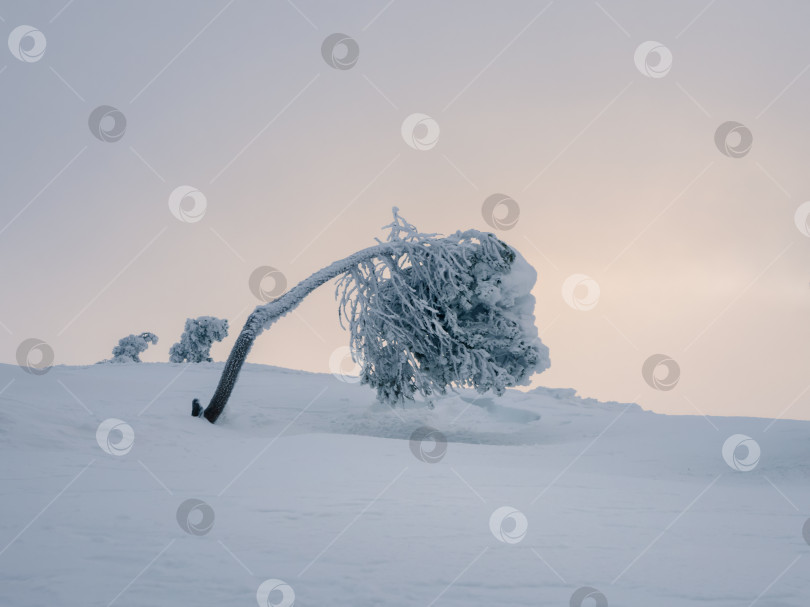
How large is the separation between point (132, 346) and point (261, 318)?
97.3ft

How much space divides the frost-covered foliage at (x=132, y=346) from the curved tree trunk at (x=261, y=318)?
27833 millimetres

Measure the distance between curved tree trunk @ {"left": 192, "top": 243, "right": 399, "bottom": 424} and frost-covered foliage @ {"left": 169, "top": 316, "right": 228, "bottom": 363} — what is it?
2367 centimetres

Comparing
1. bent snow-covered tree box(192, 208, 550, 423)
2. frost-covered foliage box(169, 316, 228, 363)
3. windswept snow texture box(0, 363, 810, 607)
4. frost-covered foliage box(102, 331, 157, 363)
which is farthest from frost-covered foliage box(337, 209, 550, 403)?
frost-covered foliage box(102, 331, 157, 363)

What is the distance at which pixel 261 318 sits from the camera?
40.8ft

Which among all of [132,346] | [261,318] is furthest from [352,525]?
[132,346]

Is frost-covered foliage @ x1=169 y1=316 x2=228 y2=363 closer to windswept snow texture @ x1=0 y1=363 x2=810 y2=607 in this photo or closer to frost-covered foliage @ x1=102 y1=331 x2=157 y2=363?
frost-covered foliage @ x1=102 y1=331 x2=157 y2=363

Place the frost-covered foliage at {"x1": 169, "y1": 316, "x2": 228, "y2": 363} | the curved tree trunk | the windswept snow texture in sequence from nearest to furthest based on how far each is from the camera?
the windswept snow texture → the curved tree trunk → the frost-covered foliage at {"x1": 169, "y1": 316, "x2": 228, "y2": 363}

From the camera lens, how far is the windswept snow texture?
2.88 metres

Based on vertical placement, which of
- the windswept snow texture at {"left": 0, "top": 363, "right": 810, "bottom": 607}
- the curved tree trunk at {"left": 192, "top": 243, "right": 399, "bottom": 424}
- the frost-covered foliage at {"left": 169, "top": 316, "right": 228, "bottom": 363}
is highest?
the frost-covered foliage at {"left": 169, "top": 316, "right": 228, "bottom": 363}

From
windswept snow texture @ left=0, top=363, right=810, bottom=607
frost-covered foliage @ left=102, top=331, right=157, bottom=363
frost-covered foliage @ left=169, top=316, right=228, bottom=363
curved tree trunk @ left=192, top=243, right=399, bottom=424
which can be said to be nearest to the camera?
windswept snow texture @ left=0, top=363, right=810, bottom=607

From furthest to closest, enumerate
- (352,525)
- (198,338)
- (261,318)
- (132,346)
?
1. (132,346)
2. (198,338)
3. (261,318)
4. (352,525)

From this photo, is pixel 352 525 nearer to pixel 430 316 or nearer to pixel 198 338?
pixel 430 316

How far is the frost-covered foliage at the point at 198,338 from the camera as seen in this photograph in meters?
34.5

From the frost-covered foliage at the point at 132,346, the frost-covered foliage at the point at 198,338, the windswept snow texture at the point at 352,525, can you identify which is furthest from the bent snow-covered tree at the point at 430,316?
the frost-covered foliage at the point at 132,346
